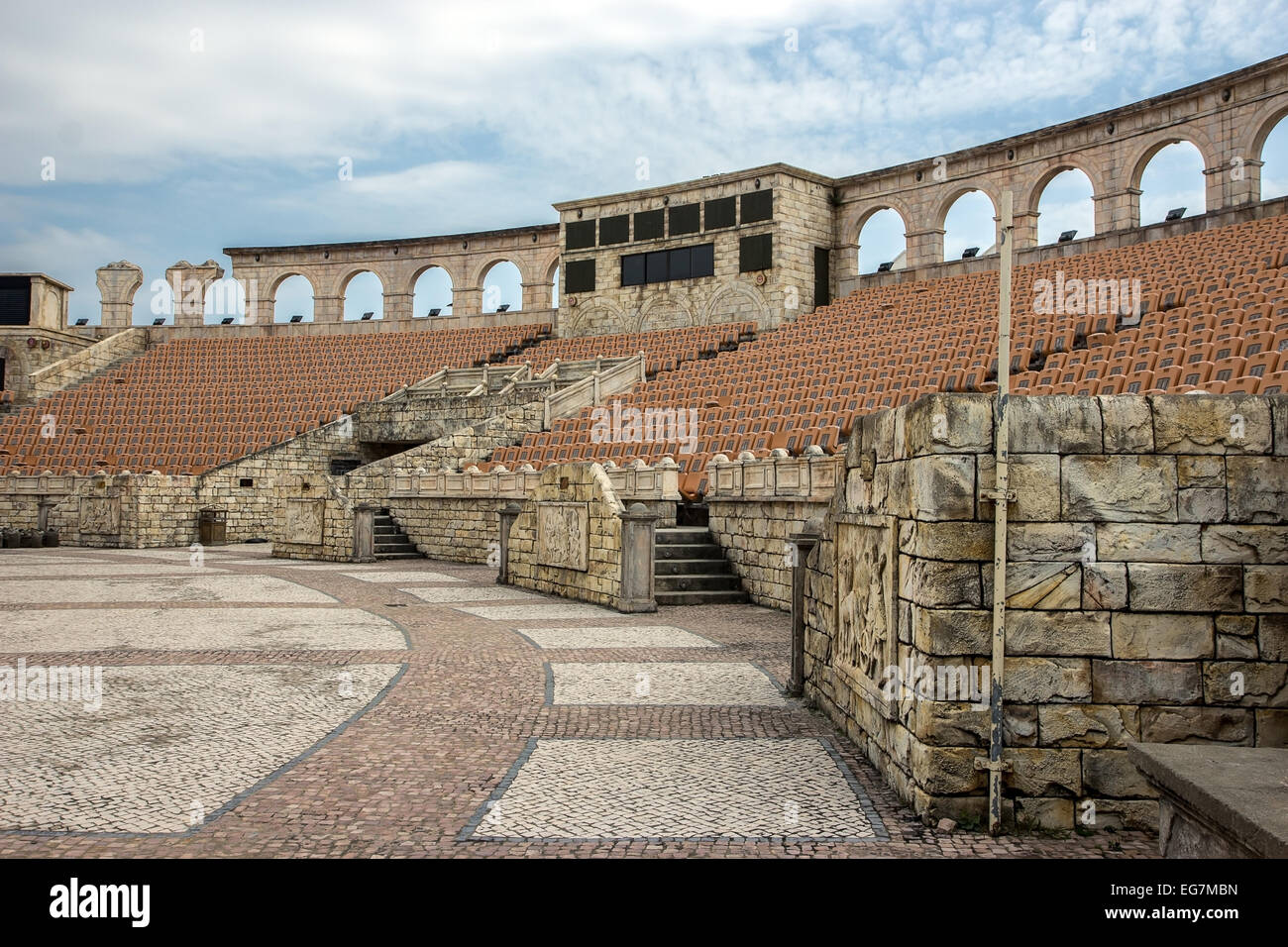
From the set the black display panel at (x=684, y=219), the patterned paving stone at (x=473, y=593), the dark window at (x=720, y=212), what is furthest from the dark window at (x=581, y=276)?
the patterned paving stone at (x=473, y=593)

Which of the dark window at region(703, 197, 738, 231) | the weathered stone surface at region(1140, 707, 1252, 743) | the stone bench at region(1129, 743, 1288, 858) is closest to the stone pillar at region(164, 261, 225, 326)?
the dark window at region(703, 197, 738, 231)

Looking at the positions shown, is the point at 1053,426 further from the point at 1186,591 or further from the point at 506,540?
the point at 506,540

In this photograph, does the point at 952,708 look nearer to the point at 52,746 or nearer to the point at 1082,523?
the point at 1082,523

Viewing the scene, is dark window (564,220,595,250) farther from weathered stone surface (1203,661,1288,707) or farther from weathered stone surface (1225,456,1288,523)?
weathered stone surface (1203,661,1288,707)

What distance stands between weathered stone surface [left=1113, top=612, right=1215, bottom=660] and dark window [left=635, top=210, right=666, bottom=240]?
27.5m

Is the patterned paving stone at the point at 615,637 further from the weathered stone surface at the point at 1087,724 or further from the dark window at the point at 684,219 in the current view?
the dark window at the point at 684,219

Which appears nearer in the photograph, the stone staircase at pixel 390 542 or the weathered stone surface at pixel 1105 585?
the weathered stone surface at pixel 1105 585

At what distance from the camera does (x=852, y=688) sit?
5.39 meters

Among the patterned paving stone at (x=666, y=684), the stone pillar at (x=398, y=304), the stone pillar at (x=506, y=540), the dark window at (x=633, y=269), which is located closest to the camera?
the patterned paving stone at (x=666, y=684)

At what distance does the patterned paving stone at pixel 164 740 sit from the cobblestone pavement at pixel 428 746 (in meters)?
0.02

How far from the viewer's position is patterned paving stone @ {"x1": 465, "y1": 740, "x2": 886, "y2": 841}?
3.97 meters

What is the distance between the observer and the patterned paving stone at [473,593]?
1227 cm

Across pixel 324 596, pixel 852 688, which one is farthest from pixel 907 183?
pixel 852 688

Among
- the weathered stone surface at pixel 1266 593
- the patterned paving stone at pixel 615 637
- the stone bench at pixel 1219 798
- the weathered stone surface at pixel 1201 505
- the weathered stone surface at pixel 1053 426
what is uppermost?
the weathered stone surface at pixel 1053 426
